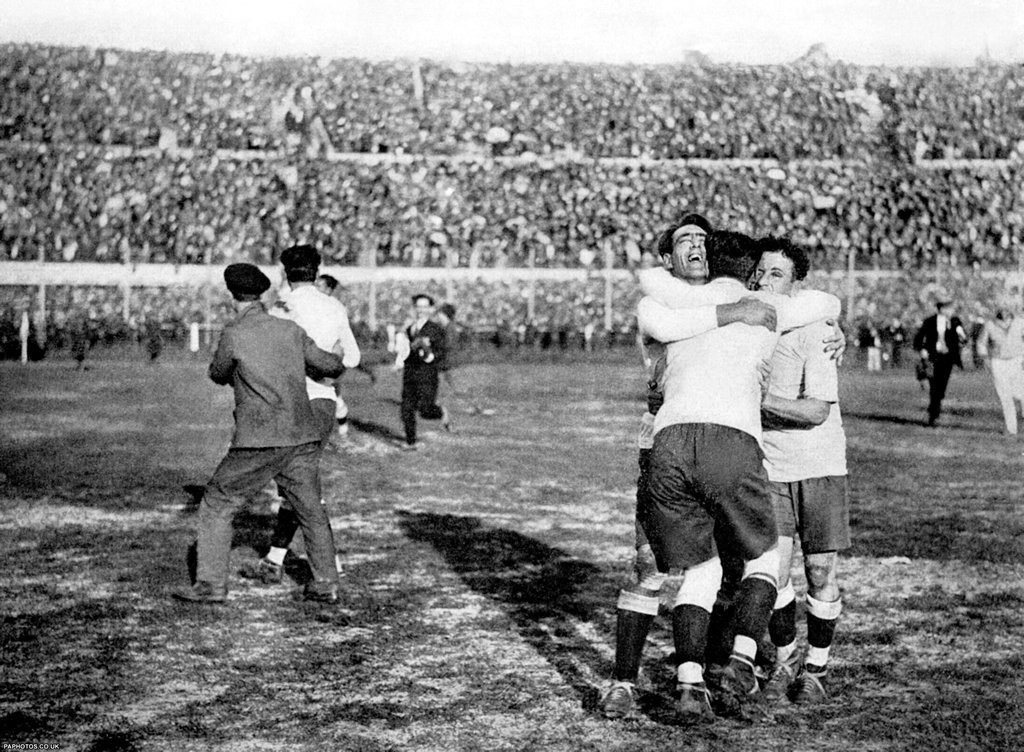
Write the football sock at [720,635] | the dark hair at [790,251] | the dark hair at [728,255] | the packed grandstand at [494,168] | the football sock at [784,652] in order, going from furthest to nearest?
the packed grandstand at [494,168] → the football sock at [784,652] → the football sock at [720,635] → the dark hair at [790,251] → the dark hair at [728,255]

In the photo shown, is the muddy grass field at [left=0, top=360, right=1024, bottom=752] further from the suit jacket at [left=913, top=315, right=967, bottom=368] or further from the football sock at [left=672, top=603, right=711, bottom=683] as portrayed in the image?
the suit jacket at [left=913, top=315, right=967, bottom=368]

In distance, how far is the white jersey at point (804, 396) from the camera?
20.8 feet

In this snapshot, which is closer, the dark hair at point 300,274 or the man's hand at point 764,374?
the man's hand at point 764,374

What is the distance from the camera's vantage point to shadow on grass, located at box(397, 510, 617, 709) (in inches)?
285

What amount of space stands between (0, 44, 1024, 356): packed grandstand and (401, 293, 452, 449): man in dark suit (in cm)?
1642

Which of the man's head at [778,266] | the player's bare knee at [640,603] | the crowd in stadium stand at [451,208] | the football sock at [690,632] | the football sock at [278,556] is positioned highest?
the crowd in stadium stand at [451,208]

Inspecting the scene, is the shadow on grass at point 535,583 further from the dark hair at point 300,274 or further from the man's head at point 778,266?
the dark hair at point 300,274

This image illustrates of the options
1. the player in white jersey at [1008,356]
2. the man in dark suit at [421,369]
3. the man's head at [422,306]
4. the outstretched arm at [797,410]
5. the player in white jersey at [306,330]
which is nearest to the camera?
the outstretched arm at [797,410]

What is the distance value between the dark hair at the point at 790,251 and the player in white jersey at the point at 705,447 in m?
0.33

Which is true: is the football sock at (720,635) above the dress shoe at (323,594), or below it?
above

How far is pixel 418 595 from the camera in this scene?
8.70 metres

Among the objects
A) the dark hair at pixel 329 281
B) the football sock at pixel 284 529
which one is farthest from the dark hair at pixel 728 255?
the dark hair at pixel 329 281

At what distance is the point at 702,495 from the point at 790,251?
1.19 meters

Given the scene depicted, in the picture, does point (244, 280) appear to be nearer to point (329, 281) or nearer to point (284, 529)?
point (284, 529)
